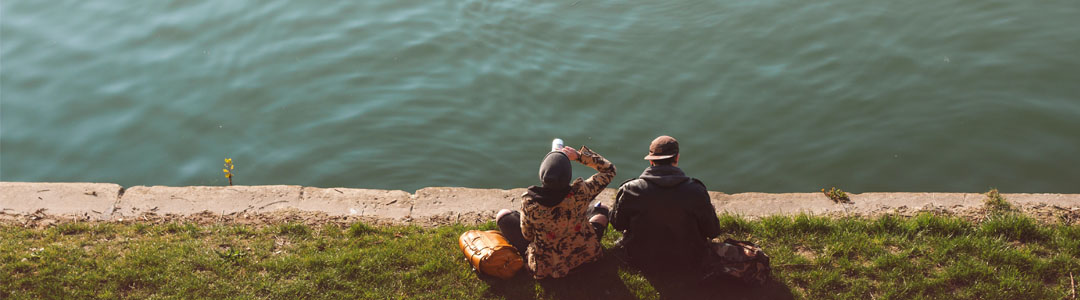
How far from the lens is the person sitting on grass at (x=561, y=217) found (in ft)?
19.6

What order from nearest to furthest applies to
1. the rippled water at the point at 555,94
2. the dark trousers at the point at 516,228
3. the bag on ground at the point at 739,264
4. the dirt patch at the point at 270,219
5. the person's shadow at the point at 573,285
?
the bag on ground at the point at 739,264
the person's shadow at the point at 573,285
the dark trousers at the point at 516,228
the dirt patch at the point at 270,219
the rippled water at the point at 555,94

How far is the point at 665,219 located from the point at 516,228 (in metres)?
1.37

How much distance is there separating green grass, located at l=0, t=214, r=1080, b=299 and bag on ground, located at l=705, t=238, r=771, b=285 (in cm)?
16

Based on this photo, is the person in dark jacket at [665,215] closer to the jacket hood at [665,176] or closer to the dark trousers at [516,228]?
the jacket hood at [665,176]

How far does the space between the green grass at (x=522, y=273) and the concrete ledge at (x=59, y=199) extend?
0.67m

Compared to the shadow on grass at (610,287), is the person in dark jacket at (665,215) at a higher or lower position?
higher

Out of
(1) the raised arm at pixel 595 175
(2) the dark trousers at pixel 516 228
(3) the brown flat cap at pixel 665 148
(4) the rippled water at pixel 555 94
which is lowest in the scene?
(4) the rippled water at pixel 555 94

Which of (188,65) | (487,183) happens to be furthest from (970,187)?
(188,65)

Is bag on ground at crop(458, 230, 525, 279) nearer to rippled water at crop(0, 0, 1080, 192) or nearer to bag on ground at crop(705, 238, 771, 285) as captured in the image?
bag on ground at crop(705, 238, 771, 285)

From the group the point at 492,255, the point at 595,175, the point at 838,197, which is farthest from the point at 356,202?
the point at 838,197

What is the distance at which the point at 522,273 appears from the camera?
6715 mm

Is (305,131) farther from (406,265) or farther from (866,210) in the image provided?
(866,210)

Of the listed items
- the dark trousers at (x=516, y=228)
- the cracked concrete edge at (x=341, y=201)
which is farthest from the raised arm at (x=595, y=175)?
the cracked concrete edge at (x=341, y=201)

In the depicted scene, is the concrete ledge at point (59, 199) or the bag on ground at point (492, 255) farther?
the concrete ledge at point (59, 199)
